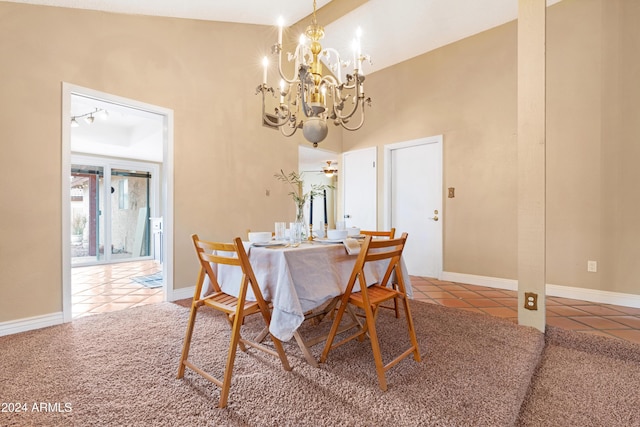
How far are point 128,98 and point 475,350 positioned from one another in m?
3.55

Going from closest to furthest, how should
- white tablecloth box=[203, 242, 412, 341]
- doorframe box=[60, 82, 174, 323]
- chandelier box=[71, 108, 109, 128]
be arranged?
white tablecloth box=[203, 242, 412, 341] < doorframe box=[60, 82, 174, 323] < chandelier box=[71, 108, 109, 128]

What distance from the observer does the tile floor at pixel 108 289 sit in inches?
118

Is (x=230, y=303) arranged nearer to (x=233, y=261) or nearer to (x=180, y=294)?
(x=233, y=261)

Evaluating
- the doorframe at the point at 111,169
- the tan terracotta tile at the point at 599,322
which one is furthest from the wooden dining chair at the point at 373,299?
the doorframe at the point at 111,169

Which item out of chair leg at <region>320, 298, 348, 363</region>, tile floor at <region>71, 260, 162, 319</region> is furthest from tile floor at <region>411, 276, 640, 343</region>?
tile floor at <region>71, 260, 162, 319</region>

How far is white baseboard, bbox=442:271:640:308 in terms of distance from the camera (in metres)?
2.88

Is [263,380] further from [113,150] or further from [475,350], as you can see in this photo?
[113,150]

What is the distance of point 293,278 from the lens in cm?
162

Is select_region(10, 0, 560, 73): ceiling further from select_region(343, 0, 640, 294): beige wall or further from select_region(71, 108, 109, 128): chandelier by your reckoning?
select_region(71, 108, 109, 128): chandelier

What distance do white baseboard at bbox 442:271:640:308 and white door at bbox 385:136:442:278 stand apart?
296 mm

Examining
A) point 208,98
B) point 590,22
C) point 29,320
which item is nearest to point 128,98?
point 208,98

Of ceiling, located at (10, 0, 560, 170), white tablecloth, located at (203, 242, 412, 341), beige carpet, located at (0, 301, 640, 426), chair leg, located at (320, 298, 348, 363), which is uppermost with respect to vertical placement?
ceiling, located at (10, 0, 560, 170)

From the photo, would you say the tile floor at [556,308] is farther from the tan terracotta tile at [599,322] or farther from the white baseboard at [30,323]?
the white baseboard at [30,323]

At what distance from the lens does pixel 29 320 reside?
Answer: 232 cm
